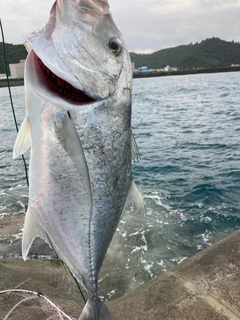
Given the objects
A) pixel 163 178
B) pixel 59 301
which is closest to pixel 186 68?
pixel 163 178

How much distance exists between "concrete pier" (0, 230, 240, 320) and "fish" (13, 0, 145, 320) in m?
2.10

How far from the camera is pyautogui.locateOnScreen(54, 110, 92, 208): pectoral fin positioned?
159cm

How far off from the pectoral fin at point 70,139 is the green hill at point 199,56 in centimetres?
14098

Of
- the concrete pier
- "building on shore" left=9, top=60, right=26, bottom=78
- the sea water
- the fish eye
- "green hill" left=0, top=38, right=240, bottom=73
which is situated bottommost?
the sea water

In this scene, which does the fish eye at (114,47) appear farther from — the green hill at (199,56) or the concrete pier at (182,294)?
the green hill at (199,56)

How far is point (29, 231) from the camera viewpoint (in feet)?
→ 6.11

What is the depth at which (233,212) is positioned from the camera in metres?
9.05

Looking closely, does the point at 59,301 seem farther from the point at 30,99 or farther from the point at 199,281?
the point at 30,99

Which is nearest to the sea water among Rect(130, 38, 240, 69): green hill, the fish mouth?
the fish mouth

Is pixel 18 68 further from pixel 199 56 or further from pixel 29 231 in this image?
pixel 199 56

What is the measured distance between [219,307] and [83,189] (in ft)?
9.58

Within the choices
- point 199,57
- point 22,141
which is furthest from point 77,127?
point 199,57

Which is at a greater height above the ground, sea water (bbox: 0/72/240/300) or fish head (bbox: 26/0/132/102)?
fish head (bbox: 26/0/132/102)

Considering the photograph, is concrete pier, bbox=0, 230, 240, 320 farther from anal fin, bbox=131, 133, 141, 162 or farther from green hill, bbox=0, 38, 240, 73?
green hill, bbox=0, 38, 240, 73
